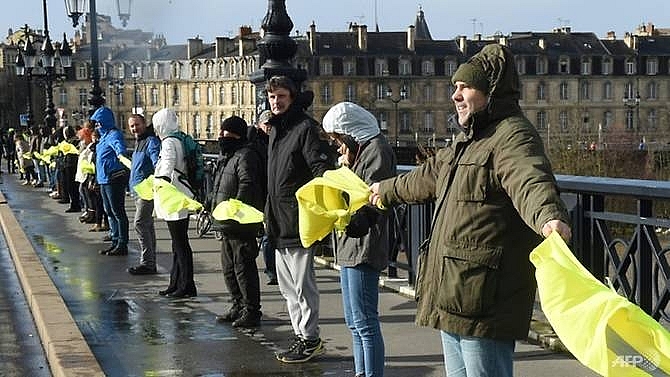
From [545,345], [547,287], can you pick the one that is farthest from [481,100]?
[545,345]

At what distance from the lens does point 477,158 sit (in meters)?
4.38

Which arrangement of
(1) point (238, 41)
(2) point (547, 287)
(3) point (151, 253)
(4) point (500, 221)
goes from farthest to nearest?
(1) point (238, 41) → (3) point (151, 253) → (4) point (500, 221) → (2) point (547, 287)

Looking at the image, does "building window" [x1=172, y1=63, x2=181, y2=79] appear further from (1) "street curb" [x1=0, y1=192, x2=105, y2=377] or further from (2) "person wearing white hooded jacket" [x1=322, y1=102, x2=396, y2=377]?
(2) "person wearing white hooded jacket" [x1=322, y1=102, x2=396, y2=377]

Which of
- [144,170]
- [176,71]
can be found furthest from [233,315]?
[176,71]

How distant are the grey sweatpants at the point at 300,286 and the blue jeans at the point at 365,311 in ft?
3.23

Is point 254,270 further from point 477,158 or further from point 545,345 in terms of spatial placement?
point 477,158

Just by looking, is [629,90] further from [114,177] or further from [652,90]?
[114,177]

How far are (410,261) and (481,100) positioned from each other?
6066mm

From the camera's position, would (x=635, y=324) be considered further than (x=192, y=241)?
No

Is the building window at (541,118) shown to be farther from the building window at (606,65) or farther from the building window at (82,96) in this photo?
the building window at (82,96)

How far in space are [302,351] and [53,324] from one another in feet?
8.34

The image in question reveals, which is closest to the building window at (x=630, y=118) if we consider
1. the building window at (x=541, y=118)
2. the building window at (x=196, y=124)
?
the building window at (x=541, y=118)

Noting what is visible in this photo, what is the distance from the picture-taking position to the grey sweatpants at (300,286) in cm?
733

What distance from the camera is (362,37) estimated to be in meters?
110
